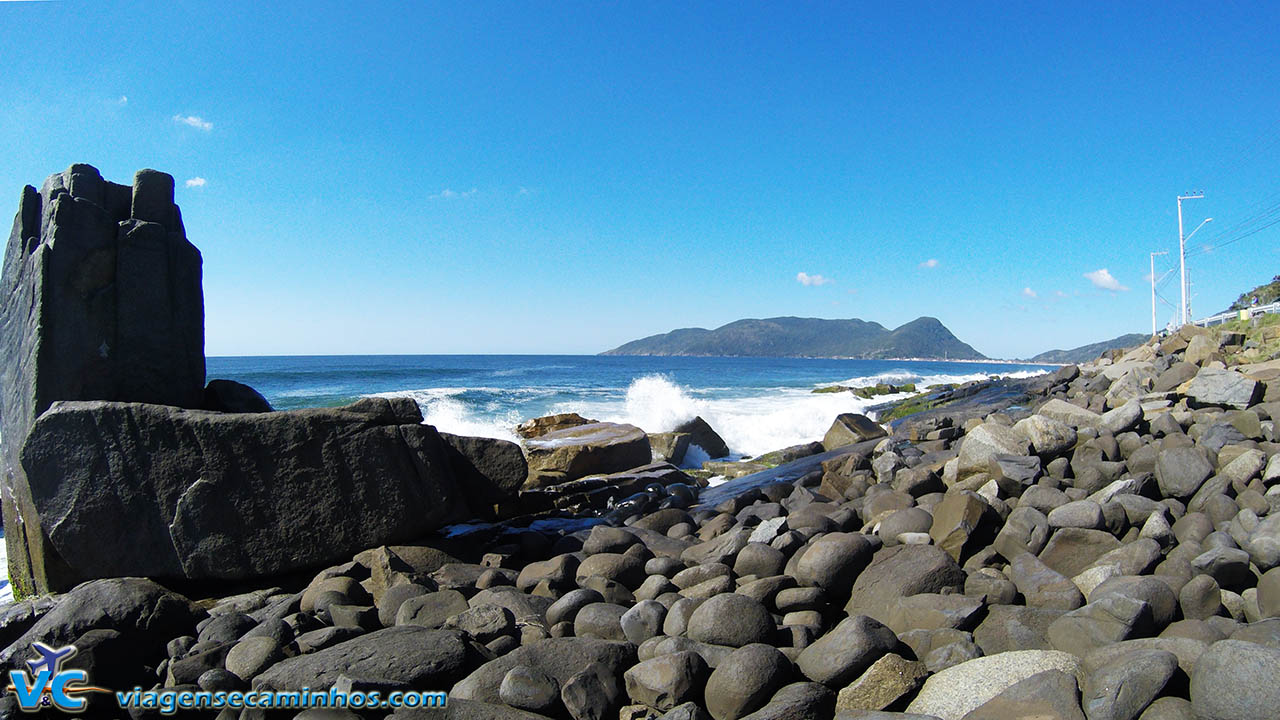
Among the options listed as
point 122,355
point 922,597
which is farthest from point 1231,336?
point 122,355

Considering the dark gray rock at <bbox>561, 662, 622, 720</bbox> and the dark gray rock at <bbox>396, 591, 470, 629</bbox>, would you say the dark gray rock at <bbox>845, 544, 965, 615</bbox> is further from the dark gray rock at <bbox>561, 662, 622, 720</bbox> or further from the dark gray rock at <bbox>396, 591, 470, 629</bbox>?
the dark gray rock at <bbox>396, 591, 470, 629</bbox>

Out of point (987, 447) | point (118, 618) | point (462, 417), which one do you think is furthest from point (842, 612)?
point (462, 417)

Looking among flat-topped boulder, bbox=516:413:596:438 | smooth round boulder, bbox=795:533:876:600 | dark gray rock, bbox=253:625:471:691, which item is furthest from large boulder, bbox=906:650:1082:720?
flat-topped boulder, bbox=516:413:596:438

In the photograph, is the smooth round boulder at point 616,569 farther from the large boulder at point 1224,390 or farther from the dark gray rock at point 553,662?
the large boulder at point 1224,390

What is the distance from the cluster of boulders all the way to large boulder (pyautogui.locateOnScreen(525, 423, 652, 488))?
12.0 ft

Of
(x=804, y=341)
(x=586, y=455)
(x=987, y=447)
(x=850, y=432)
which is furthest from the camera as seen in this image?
(x=804, y=341)

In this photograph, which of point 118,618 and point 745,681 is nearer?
point 745,681

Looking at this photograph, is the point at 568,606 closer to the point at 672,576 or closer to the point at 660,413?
the point at 672,576

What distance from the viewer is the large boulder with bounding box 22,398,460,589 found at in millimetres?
5340

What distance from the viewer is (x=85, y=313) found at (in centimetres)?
596

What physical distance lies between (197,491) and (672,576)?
12.7 ft

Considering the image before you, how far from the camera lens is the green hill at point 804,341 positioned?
171000 millimetres

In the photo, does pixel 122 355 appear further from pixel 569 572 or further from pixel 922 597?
pixel 922 597

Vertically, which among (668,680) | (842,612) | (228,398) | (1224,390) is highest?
(228,398)
